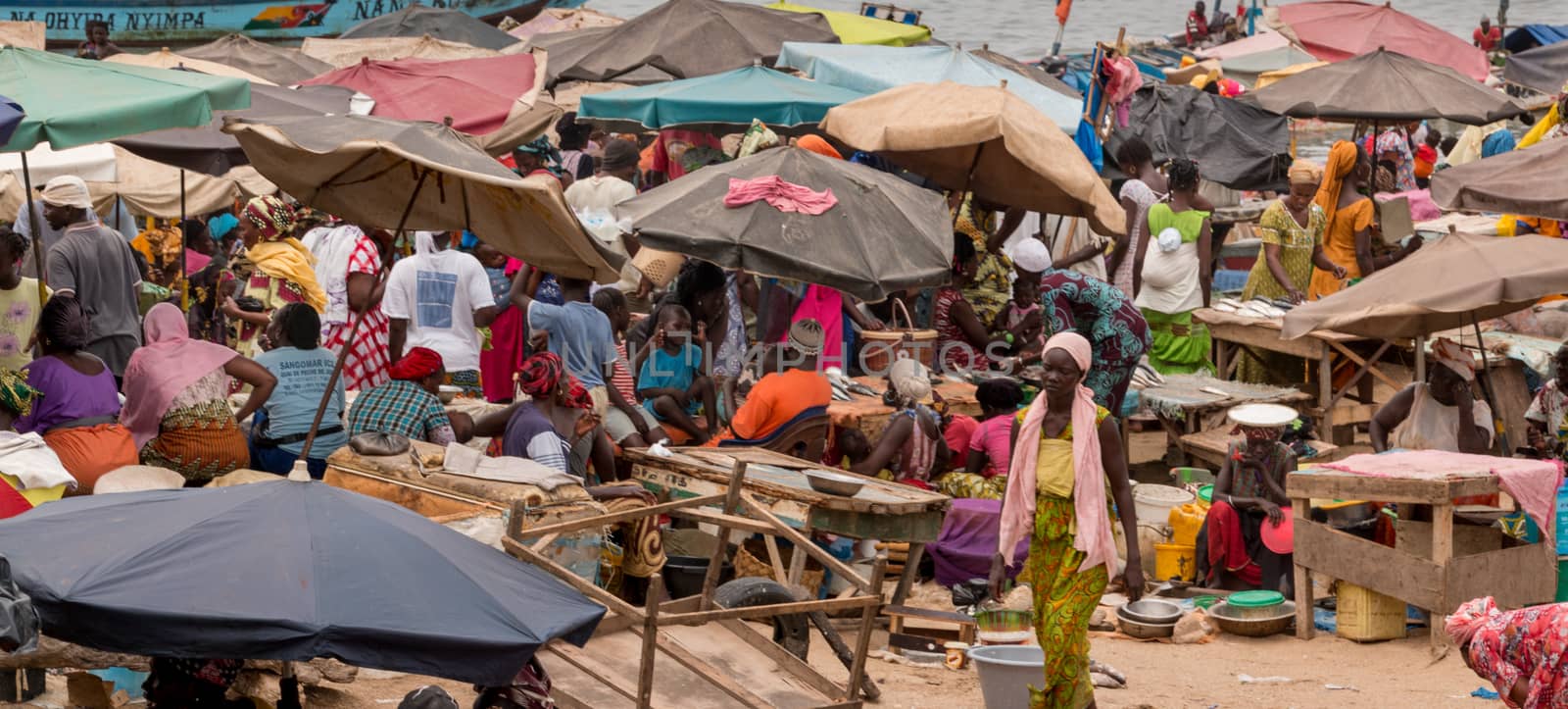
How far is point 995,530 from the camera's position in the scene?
931 centimetres

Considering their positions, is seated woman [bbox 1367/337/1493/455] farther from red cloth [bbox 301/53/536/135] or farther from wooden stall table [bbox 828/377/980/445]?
red cloth [bbox 301/53/536/135]

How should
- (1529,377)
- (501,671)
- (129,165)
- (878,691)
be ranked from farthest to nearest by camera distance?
(129,165), (1529,377), (878,691), (501,671)

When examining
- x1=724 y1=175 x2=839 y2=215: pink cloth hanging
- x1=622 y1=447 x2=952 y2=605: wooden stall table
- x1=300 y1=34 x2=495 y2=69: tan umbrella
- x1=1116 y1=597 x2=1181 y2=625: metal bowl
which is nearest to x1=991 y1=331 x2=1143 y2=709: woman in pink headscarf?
x1=622 y1=447 x2=952 y2=605: wooden stall table

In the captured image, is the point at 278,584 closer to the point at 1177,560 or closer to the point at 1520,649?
the point at 1520,649

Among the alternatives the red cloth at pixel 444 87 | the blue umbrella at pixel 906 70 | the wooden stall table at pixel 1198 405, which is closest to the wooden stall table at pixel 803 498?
the wooden stall table at pixel 1198 405

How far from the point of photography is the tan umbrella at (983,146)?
11148mm

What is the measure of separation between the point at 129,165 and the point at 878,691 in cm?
812

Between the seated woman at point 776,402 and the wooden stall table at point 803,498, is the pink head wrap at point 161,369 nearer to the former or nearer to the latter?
the wooden stall table at point 803,498

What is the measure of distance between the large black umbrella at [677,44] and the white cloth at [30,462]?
31.1ft

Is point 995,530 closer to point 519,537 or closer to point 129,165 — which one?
point 519,537

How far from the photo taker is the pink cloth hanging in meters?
9.48

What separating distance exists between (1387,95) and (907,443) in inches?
331

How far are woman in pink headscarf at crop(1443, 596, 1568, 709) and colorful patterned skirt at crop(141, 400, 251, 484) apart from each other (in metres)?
4.96

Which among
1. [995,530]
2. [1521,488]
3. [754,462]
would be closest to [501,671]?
[754,462]
